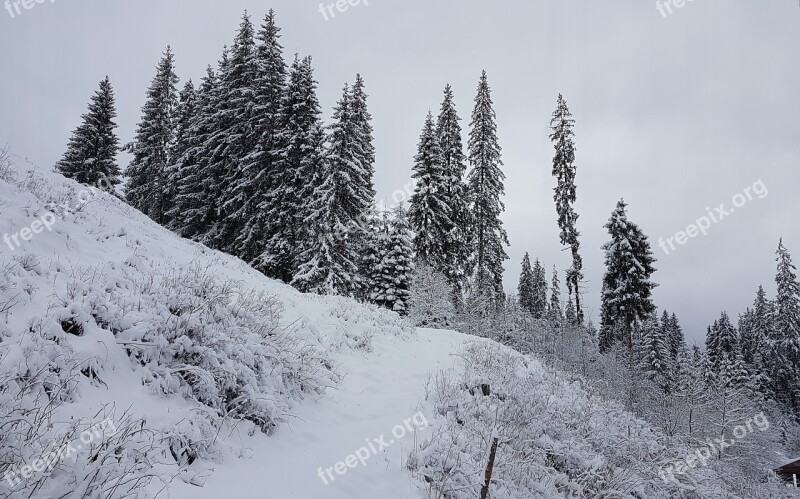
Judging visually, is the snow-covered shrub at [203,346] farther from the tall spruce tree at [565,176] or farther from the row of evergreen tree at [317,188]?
the tall spruce tree at [565,176]

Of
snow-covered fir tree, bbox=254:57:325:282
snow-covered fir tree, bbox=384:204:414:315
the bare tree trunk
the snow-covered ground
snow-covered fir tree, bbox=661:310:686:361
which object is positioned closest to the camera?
the snow-covered ground

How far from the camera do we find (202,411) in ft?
14.6

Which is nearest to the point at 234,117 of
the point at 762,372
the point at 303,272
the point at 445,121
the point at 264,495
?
the point at 303,272

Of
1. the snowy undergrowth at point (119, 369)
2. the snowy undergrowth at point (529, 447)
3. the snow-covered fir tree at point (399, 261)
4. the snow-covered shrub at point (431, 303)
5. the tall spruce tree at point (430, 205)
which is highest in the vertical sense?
the tall spruce tree at point (430, 205)

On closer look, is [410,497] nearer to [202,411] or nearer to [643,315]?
[202,411]

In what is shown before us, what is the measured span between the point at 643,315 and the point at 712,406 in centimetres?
772

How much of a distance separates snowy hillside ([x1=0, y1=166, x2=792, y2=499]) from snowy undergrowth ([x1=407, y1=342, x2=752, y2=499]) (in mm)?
35

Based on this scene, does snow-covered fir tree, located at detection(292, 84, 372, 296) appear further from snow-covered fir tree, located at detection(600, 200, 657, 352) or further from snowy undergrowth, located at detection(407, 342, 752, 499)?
snow-covered fir tree, located at detection(600, 200, 657, 352)

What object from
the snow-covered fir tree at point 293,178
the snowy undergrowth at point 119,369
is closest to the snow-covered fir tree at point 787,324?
the snow-covered fir tree at point 293,178

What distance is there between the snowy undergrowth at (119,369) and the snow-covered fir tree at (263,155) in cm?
1744

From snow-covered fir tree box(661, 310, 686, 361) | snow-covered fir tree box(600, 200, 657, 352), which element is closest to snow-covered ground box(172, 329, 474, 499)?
snow-covered fir tree box(600, 200, 657, 352)

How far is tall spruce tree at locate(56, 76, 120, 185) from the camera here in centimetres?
2970

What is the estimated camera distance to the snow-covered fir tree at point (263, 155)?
25.0 metres

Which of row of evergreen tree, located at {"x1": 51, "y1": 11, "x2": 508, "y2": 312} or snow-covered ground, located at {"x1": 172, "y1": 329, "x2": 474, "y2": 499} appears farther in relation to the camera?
row of evergreen tree, located at {"x1": 51, "y1": 11, "x2": 508, "y2": 312}
